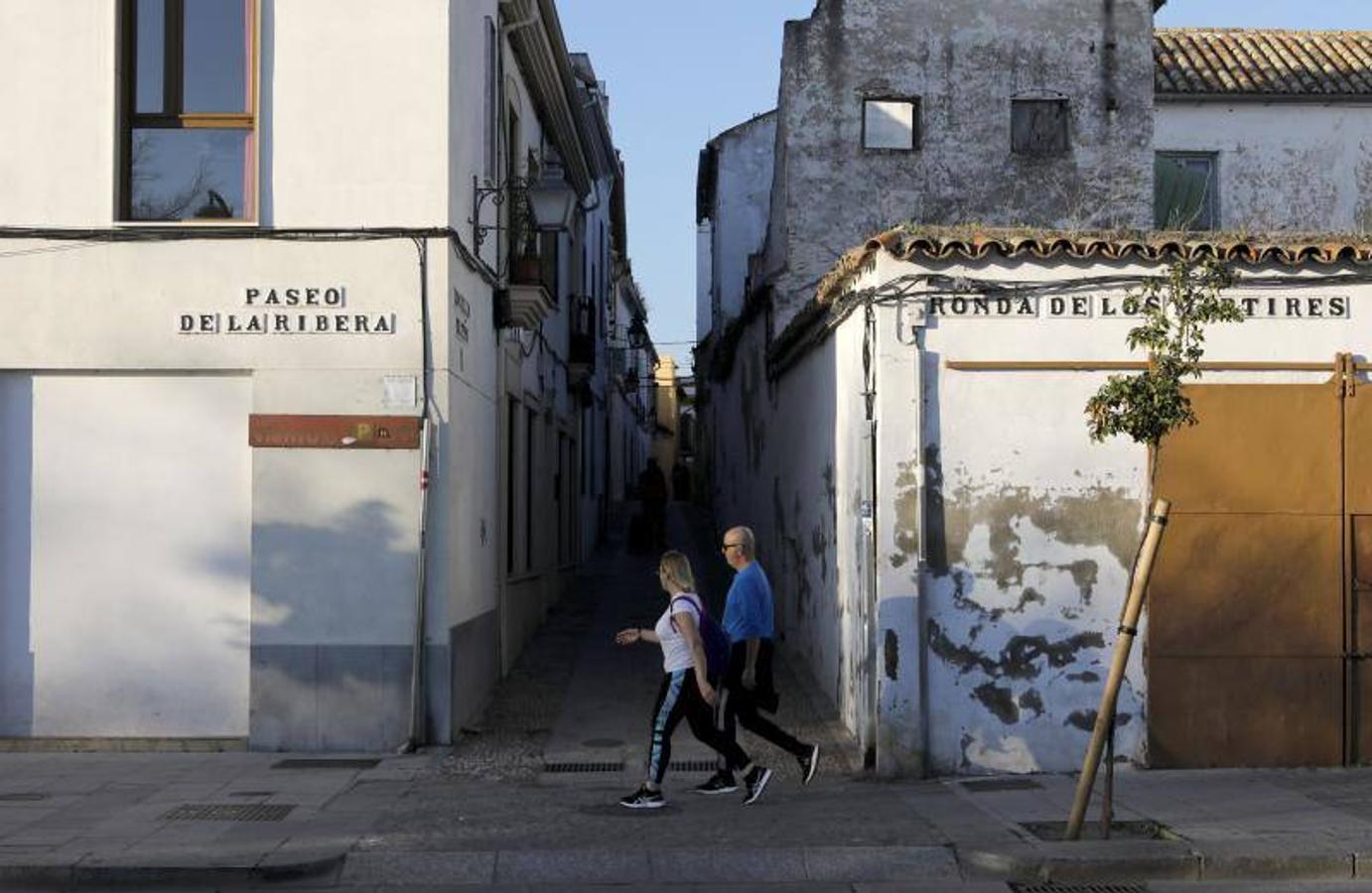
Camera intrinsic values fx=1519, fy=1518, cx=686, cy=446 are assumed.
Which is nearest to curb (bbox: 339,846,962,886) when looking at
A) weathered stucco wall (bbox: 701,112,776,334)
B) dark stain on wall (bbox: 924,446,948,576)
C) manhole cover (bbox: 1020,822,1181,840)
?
manhole cover (bbox: 1020,822,1181,840)

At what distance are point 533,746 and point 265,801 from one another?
2589 mm

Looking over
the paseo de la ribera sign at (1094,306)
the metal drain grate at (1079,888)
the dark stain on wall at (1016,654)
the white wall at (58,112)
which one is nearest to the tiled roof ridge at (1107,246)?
the paseo de la ribera sign at (1094,306)

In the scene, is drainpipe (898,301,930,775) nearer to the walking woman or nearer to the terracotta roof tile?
the walking woman

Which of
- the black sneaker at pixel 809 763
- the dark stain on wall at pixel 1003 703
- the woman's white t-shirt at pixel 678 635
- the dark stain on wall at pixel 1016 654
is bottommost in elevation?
the black sneaker at pixel 809 763

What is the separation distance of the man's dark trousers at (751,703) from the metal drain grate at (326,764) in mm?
2627

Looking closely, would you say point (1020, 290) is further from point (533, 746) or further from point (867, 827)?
point (533, 746)

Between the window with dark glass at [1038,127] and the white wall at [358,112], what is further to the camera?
the window with dark glass at [1038,127]

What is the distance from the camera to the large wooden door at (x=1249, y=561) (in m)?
10.2

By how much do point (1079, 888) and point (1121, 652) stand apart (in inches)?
48.2

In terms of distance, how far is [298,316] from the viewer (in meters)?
11.1

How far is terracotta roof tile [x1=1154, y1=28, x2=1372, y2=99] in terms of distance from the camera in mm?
23891

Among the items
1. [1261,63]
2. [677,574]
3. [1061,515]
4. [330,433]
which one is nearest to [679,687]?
[677,574]

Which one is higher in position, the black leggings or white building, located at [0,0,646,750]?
white building, located at [0,0,646,750]

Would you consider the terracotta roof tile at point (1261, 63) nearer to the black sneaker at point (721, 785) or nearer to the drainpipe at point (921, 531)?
the drainpipe at point (921, 531)
